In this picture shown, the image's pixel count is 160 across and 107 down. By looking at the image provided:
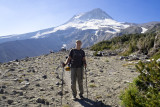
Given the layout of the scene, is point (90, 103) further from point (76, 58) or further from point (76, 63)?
point (76, 58)

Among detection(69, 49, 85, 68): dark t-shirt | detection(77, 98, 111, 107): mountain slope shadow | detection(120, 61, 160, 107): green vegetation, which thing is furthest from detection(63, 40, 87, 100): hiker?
detection(120, 61, 160, 107): green vegetation

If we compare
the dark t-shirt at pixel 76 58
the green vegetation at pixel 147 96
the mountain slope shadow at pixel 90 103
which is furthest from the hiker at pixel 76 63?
the green vegetation at pixel 147 96

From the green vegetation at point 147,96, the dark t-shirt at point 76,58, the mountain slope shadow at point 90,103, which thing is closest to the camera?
the green vegetation at point 147,96

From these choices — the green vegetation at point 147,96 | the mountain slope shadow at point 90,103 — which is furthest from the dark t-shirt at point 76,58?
the green vegetation at point 147,96

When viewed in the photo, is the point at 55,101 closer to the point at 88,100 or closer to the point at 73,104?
the point at 73,104

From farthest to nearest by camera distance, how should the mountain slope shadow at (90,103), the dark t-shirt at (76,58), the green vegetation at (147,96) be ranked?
1. the dark t-shirt at (76,58)
2. the mountain slope shadow at (90,103)
3. the green vegetation at (147,96)

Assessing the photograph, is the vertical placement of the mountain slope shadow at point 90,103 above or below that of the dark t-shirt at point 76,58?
below

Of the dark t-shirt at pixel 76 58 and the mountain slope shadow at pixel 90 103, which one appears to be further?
the dark t-shirt at pixel 76 58

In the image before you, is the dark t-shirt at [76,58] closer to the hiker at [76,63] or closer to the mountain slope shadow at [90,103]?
the hiker at [76,63]

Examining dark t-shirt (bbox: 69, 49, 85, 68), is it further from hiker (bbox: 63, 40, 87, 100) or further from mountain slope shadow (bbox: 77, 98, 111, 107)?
mountain slope shadow (bbox: 77, 98, 111, 107)

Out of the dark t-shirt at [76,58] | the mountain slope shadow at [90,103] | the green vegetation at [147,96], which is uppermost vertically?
the dark t-shirt at [76,58]

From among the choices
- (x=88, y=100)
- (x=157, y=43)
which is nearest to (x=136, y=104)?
(x=88, y=100)

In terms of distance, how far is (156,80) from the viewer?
173 inches

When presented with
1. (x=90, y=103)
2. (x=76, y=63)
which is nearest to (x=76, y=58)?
(x=76, y=63)
